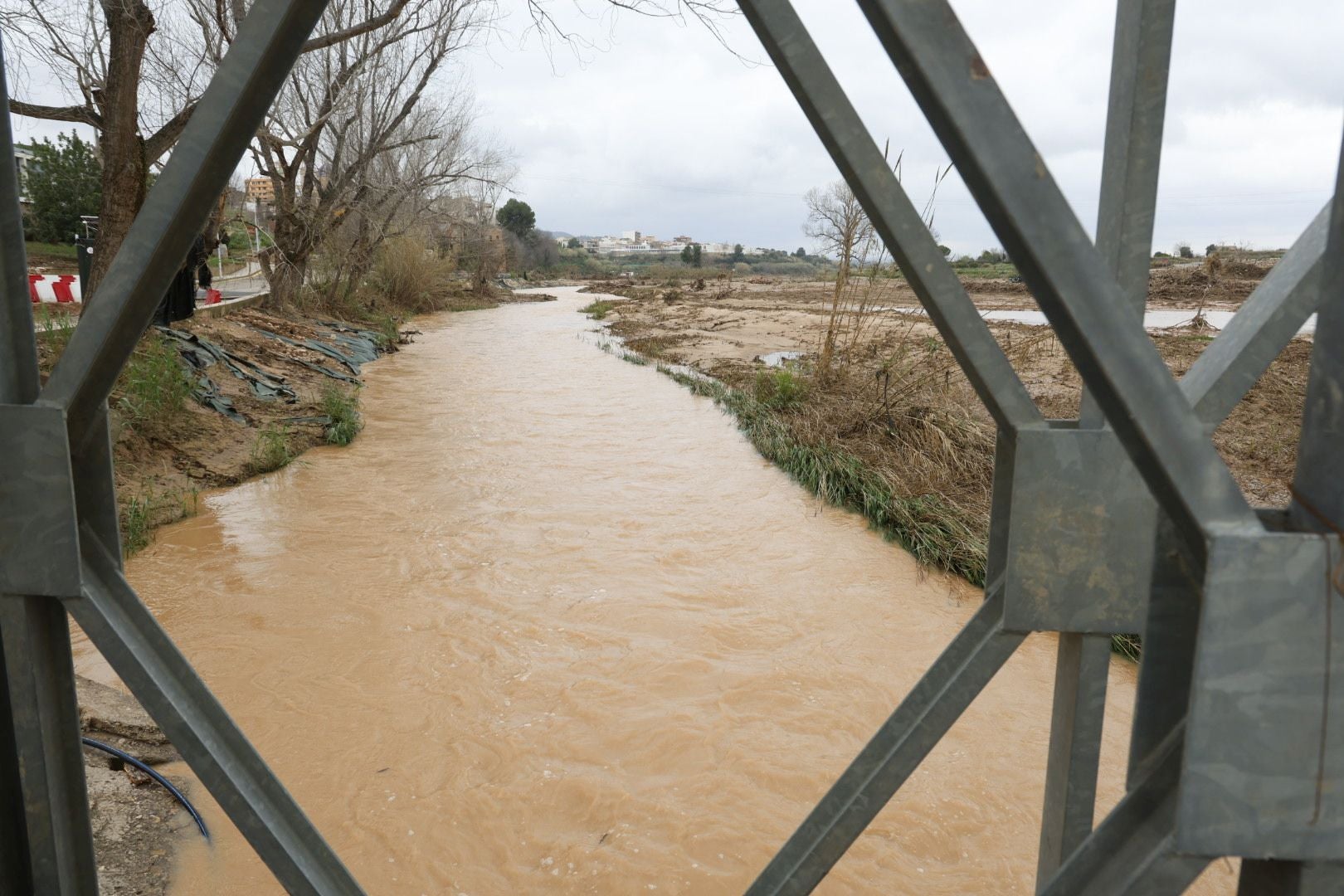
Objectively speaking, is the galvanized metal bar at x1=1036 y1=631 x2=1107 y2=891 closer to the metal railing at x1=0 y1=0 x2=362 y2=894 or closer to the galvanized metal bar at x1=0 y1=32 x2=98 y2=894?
the metal railing at x1=0 y1=0 x2=362 y2=894

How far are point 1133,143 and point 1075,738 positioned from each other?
1052 mm

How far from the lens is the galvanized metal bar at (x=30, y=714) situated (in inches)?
49.5

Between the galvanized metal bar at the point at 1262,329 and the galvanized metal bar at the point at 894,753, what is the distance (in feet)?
1.47

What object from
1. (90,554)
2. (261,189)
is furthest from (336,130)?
(90,554)

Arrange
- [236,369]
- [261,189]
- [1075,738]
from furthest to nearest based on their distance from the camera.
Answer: [261,189] → [236,369] → [1075,738]

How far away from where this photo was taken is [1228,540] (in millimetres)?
792

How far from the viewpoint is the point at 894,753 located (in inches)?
53.7

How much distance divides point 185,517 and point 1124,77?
690cm

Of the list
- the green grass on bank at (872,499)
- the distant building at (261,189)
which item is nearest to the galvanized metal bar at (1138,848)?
the green grass on bank at (872,499)

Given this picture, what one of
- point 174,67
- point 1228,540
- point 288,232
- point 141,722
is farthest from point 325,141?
point 1228,540

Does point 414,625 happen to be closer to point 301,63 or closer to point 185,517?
point 185,517

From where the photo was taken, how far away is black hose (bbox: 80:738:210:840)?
3.00 metres

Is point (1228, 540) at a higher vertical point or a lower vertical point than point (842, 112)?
lower

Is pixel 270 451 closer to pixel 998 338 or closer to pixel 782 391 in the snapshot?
pixel 782 391
